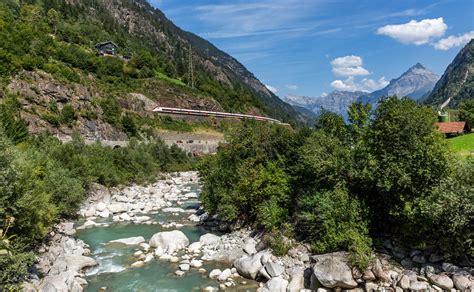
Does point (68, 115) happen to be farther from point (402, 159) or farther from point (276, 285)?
point (402, 159)

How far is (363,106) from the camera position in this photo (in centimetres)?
2144

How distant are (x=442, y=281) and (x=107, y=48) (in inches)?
4048

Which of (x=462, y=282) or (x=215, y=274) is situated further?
(x=215, y=274)

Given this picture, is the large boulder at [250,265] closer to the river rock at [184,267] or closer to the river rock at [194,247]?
the river rock at [184,267]

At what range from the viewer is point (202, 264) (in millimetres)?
20984

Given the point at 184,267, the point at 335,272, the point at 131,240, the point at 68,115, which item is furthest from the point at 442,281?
the point at 68,115

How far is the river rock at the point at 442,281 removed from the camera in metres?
14.5

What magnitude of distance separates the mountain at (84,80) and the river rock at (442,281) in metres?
50.4

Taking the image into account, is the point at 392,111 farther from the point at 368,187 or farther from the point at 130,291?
the point at 130,291

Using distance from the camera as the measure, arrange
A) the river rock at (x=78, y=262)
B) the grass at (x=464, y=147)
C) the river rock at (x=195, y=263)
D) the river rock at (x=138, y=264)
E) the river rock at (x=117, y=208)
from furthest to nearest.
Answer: the river rock at (x=117, y=208), the grass at (x=464, y=147), the river rock at (x=138, y=264), the river rock at (x=195, y=263), the river rock at (x=78, y=262)

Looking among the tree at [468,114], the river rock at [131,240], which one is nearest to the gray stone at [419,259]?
the river rock at [131,240]

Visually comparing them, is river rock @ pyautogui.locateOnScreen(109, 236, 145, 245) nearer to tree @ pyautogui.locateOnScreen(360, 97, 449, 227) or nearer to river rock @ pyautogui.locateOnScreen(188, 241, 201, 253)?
river rock @ pyautogui.locateOnScreen(188, 241, 201, 253)

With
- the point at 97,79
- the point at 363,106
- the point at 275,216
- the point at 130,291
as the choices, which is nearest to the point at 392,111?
the point at 363,106

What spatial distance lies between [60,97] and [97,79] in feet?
66.4
